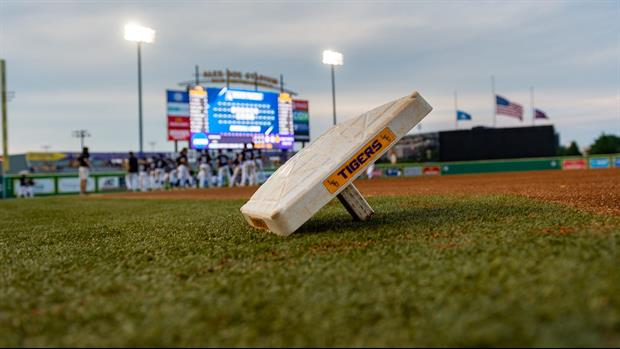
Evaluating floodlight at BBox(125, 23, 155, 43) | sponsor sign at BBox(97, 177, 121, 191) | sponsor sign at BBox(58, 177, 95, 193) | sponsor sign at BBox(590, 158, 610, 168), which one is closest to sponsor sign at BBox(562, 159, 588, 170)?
sponsor sign at BBox(590, 158, 610, 168)

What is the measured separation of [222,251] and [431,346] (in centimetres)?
161

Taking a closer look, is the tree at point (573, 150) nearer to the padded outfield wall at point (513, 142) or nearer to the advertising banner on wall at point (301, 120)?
the padded outfield wall at point (513, 142)

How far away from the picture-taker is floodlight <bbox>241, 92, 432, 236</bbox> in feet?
8.80

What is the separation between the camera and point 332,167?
2748 millimetres

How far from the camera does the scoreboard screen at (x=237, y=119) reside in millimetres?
22297

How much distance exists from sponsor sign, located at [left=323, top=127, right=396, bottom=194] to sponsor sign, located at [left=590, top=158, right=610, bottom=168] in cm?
2989

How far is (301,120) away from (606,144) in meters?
35.5

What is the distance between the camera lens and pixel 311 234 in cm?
298

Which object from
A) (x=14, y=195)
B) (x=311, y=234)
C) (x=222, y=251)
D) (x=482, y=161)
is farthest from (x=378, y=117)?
(x=482, y=161)

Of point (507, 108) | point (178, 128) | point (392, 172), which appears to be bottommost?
point (392, 172)

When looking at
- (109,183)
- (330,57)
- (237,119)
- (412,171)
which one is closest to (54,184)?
(109,183)

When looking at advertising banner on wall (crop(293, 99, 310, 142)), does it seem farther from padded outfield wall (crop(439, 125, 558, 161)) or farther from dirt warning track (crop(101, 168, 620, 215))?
dirt warning track (crop(101, 168, 620, 215))

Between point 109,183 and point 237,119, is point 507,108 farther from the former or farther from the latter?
point 109,183

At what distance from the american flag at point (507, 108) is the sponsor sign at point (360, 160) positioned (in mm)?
29667
